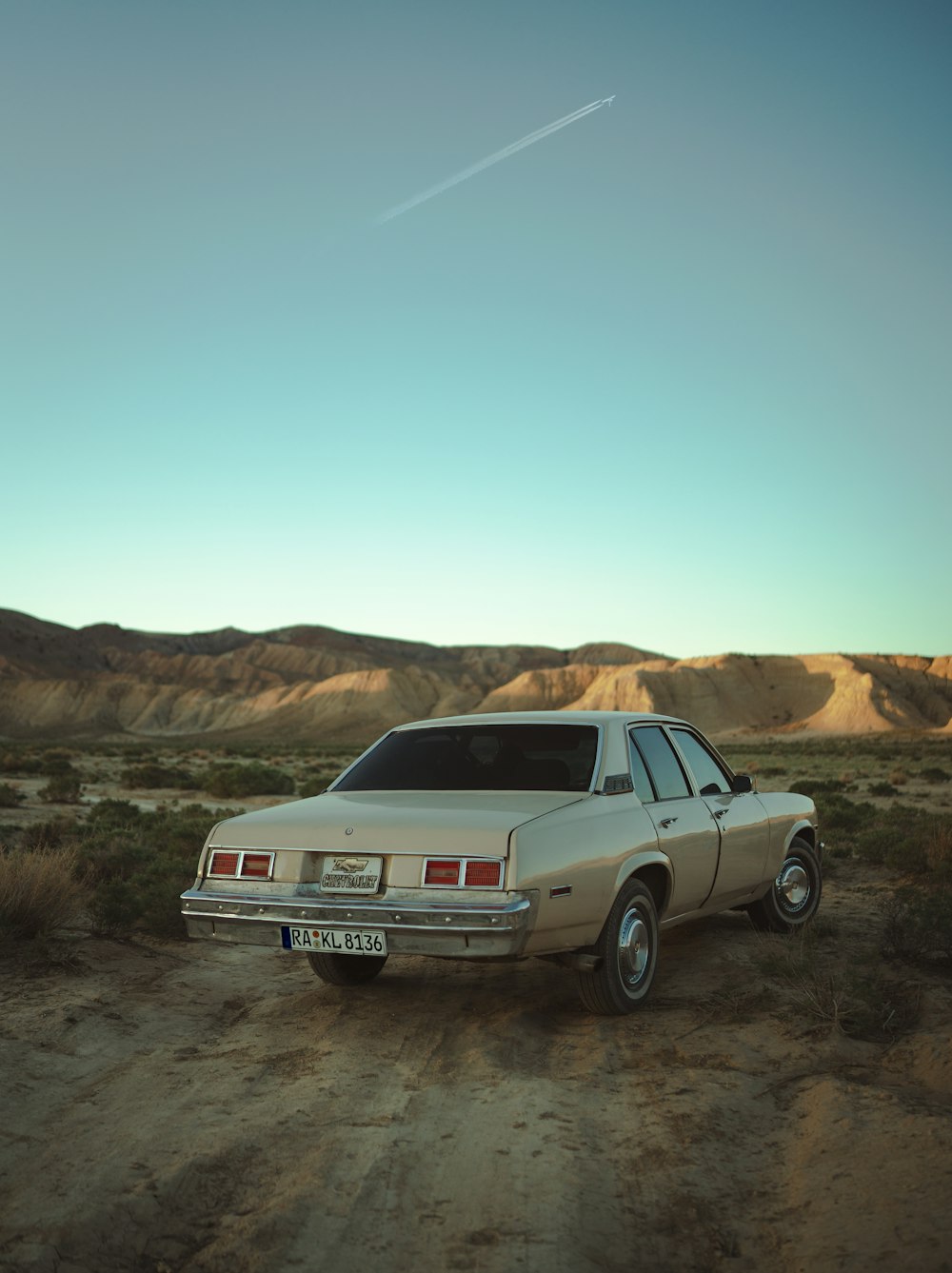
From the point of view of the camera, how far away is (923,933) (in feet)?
21.0

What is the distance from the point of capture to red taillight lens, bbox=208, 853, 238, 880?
5.31 m

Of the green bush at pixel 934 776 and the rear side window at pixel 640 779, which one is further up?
the rear side window at pixel 640 779

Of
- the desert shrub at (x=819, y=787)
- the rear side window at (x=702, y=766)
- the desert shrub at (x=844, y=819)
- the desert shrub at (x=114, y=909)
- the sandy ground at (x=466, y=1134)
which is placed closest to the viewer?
the sandy ground at (x=466, y=1134)

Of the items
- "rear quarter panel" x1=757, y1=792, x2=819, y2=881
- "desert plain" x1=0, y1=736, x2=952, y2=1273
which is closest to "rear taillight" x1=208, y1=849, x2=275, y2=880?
"desert plain" x1=0, y1=736, x2=952, y2=1273

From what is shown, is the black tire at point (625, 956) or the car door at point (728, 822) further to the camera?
the car door at point (728, 822)

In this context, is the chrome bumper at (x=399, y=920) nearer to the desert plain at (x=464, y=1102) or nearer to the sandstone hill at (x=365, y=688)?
the desert plain at (x=464, y=1102)

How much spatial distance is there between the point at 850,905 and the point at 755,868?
8.89 ft

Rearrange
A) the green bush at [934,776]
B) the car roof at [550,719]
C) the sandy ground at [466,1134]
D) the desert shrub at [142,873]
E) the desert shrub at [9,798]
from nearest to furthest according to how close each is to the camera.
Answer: the sandy ground at [466,1134]
the car roof at [550,719]
the desert shrub at [142,873]
the desert shrub at [9,798]
the green bush at [934,776]

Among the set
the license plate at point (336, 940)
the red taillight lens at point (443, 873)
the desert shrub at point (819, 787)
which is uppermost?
the red taillight lens at point (443, 873)

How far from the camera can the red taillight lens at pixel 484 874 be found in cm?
466

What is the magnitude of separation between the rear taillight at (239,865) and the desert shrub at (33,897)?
2.33 meters

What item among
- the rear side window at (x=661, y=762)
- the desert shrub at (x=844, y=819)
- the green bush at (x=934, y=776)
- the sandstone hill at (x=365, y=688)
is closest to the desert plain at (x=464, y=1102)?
the rear side window at (x=661, y=762)

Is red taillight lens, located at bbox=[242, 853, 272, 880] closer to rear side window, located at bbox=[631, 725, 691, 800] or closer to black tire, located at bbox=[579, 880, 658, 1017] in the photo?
black tire, located at bbox=[579, 880, 658, 1017]

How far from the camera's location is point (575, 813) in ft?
16.7
